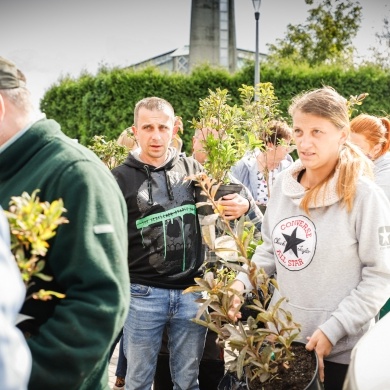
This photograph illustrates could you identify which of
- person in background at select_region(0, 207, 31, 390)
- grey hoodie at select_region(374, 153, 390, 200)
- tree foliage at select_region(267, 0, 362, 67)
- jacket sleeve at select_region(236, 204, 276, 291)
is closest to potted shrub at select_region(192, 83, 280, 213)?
jacket sleeve at select_region(236, 204, 276, 291)

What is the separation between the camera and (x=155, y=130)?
12.2ft

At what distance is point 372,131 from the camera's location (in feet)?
14.0

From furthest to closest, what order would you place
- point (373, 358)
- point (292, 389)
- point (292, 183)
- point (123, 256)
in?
1. point (292, 183)
2. point (292, 389)
3. point (373, 358)
4. point (123, 256)

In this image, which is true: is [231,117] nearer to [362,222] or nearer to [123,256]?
[362,222]

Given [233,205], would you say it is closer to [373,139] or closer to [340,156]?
[340,156]

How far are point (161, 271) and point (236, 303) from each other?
0.93m

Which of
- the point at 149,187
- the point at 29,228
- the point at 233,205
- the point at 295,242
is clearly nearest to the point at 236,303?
the point at 295,242

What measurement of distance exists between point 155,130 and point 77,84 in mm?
15308

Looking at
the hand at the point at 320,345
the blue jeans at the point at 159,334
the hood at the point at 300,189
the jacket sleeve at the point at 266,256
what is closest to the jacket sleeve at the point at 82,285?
the hand at the point at 320,345

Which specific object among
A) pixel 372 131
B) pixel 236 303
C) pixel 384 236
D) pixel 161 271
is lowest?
pixel 236 303

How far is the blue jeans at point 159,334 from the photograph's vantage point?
3.46 m

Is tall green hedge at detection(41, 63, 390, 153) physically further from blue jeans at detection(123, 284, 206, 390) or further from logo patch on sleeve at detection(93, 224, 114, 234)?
logo patch on sleeve at detection(93, 224, 114, 234)

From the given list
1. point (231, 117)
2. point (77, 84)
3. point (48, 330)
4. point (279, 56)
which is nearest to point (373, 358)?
point (48, 330)

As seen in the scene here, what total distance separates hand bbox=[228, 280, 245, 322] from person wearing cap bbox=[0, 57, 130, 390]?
0.89 m
